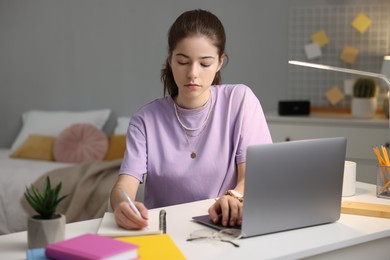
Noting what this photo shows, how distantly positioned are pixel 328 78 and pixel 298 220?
106 inches

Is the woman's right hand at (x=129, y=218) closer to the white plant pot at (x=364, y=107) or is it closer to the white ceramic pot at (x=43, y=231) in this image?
the white ceramic pot at (x=43, y=231)

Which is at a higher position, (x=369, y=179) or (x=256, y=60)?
(x=256, y=60)

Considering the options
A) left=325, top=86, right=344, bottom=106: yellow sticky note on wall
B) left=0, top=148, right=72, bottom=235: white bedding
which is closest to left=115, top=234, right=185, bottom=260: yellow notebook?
left=0, top=148, right=72, bottom=235: white bedding

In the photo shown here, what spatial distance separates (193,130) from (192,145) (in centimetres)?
5

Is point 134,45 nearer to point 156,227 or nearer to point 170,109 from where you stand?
point 170,109

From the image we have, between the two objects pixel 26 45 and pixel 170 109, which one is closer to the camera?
pixel 170 109

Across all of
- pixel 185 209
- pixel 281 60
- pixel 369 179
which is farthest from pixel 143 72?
pixel 185 209

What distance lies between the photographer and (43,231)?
4.83 ft

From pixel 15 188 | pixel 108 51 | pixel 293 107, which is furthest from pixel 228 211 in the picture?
pixel 108 51

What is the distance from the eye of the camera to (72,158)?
4457mm

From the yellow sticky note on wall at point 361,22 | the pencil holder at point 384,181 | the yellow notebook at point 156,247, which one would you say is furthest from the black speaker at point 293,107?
the yellow notebook at point 156,247

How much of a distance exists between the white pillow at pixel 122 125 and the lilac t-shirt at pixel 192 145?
239cm

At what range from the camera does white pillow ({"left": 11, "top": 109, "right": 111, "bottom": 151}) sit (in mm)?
4734

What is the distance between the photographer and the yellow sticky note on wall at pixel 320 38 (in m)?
4.24
